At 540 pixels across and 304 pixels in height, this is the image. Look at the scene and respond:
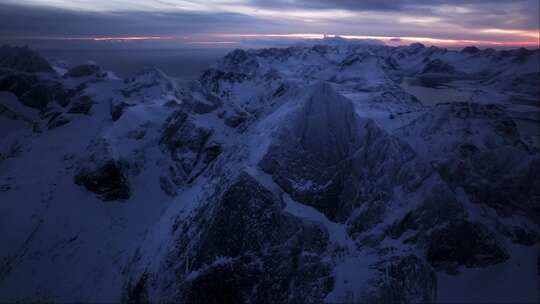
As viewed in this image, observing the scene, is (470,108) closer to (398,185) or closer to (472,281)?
(398,185)

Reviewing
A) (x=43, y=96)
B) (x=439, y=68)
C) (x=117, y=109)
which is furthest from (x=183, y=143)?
(x=439, y=68)

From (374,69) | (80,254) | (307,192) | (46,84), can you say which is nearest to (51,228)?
(80,254)

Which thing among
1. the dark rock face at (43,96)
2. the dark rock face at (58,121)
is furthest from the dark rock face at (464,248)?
the dark rock face at (43,96)

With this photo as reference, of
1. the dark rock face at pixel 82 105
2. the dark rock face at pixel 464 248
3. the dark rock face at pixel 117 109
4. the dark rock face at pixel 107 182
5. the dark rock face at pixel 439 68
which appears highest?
the dark rock face at pixel 439 68

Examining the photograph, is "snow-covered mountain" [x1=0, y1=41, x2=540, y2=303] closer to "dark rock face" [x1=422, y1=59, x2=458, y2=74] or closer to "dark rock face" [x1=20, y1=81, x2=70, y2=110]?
"dark rock face" [x1=20, y1=81, x2=70, y2=110]

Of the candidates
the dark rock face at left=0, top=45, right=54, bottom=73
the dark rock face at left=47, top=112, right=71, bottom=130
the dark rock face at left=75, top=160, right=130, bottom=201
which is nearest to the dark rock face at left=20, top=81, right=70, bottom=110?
the dark rock face at left=47, top=112, right=71, bottom=130

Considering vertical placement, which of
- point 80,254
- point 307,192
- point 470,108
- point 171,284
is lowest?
point 80,254

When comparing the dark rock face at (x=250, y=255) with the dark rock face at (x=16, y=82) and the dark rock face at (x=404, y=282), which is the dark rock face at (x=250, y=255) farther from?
the dark rock face at (x=16, y=82)
